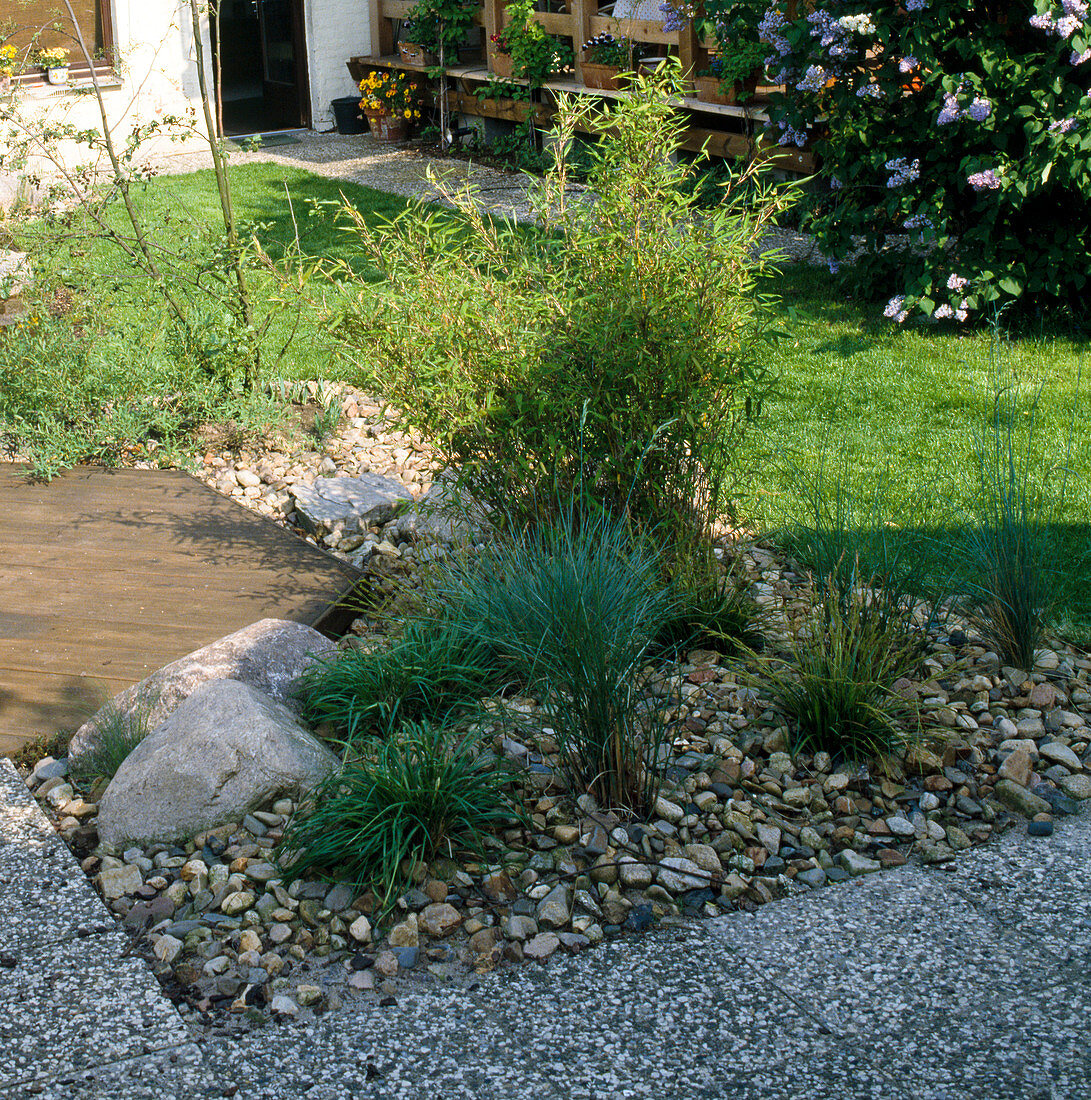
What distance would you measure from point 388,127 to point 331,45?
70.6 inches

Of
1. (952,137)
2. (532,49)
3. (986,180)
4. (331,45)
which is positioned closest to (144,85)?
(331,45)

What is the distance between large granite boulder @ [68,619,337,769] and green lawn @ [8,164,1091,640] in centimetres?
103

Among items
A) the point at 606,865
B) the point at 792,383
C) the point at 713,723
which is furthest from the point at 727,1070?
the point at 792,383

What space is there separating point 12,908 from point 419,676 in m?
1.11

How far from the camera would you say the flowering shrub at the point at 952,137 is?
18.5ft

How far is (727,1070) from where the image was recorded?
205 cm

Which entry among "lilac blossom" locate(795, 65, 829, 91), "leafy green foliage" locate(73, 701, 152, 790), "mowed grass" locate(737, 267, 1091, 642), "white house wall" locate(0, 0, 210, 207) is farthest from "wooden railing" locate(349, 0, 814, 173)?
"leafy green foliage" locate(73, 701, 152, 790)

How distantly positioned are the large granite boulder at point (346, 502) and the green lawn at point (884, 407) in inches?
26.0

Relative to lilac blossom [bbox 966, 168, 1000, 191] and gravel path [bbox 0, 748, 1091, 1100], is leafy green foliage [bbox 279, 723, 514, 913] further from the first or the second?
lilac blossom [bbox 966, 168, 1000, 191]

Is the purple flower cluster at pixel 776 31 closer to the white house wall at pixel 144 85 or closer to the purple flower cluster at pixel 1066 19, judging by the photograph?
the purple flower cluster at pixel 1066 19

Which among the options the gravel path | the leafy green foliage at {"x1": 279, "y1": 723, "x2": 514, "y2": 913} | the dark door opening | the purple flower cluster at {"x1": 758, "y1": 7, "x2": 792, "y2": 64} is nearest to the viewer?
the gravel path

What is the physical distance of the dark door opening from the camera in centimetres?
1430

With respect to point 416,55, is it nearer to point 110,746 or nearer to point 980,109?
point 980,109

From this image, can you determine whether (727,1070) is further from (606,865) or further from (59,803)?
(59,803)
